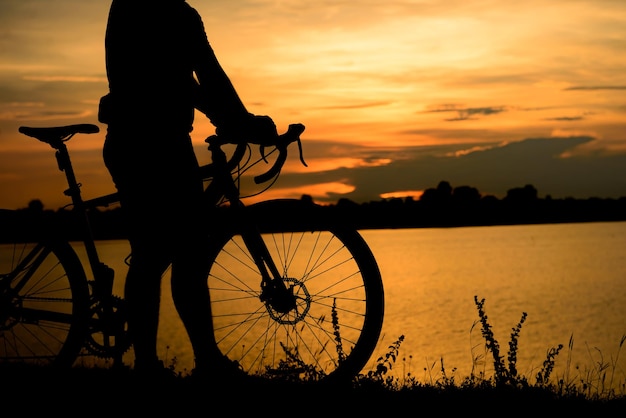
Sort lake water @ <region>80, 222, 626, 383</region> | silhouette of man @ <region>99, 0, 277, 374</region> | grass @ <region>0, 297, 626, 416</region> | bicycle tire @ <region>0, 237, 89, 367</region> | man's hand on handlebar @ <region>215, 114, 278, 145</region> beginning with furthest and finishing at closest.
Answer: lake water @ <region>80, 222, 626, 383</region>
bicycle tire @ <region>0, 237, 89, 367</region>
grass @ <region>0, 297, 626, 416</region>
man's hand on handlebar @ <region>215, 114, 278, 145</region>
silhouette of man @ <region>99, 0, 277, 374</region>

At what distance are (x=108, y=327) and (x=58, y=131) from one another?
→ 1.31 meters

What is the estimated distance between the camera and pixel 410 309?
2425cm

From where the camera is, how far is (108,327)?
5.55 metres

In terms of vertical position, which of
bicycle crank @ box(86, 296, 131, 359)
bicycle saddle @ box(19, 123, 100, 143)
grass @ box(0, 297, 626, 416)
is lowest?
grass @ box(0, 297, 626, 416)

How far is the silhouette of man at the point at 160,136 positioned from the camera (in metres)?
4.38

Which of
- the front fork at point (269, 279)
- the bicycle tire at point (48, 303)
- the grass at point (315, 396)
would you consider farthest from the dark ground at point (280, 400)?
the front fork at point (269, 279)

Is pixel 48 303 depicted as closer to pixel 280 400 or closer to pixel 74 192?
pixel 74 192

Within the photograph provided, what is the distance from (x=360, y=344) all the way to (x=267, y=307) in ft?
1.92

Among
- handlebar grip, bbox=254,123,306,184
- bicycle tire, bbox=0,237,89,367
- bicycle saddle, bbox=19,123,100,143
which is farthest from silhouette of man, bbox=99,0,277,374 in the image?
bicycle tire, bbox=0,237,89,367

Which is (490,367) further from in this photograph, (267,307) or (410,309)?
(410,309)

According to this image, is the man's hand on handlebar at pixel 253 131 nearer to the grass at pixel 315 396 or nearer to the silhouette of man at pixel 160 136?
the silhouette of man at pixel 160 136

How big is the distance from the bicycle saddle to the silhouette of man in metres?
0.91

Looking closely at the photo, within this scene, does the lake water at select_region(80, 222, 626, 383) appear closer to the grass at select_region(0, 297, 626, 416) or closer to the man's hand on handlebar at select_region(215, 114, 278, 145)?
the grass at select_region(0, 297, 626, 416)

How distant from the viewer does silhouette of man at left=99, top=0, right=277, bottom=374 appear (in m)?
4.38
